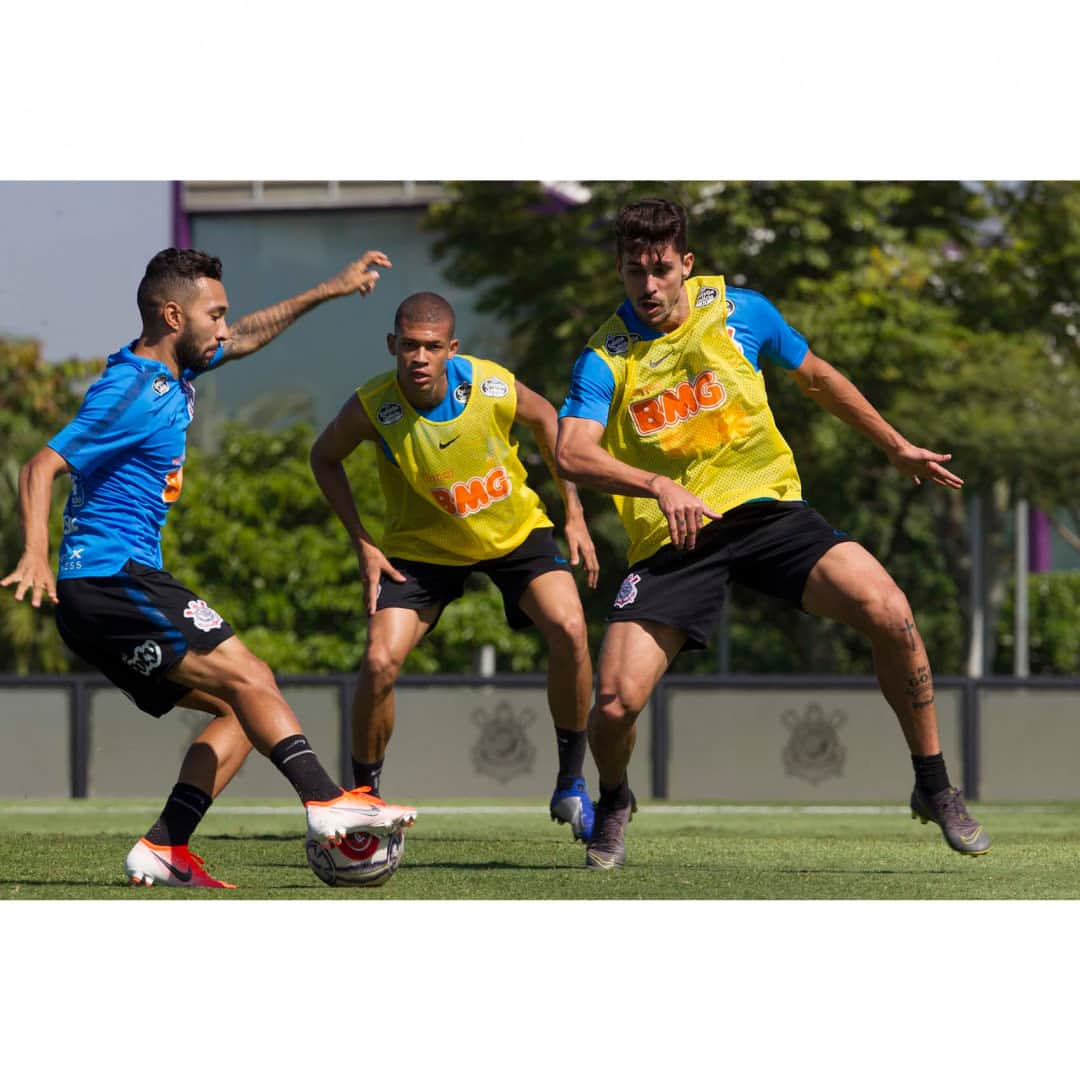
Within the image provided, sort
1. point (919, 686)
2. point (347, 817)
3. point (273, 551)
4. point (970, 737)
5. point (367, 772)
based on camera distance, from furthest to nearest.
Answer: point (273, 551) < point (970, 737) < point (367, 772) < point (919, 686) < point (347, 817)

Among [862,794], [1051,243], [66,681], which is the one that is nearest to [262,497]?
[66,681]

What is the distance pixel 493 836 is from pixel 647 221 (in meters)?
3.88

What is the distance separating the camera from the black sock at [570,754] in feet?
27.1

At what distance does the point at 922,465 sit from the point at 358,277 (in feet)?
7.25

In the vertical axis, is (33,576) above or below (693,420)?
below

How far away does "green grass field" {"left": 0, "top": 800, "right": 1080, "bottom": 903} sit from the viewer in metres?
6.46

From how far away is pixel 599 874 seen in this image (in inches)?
274

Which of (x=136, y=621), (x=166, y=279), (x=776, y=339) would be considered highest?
(x=166, y=279)

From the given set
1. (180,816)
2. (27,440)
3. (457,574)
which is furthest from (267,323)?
(27,440)

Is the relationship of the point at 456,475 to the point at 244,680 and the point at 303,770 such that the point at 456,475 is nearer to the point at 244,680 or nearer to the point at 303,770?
the point at 244,680

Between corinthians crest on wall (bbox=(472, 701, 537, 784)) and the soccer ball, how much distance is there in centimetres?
953

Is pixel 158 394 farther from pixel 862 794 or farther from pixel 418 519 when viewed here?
pixel 862 794

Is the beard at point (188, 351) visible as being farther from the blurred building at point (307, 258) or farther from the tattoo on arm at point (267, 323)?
the blurred building at point (307, 258)

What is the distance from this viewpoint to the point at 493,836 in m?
9.43
